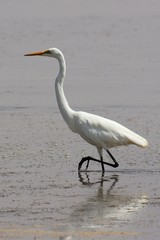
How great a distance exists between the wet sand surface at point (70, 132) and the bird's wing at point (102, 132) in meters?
0.41

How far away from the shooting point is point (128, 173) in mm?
13102

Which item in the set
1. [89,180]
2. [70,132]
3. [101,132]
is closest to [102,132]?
[101,132]

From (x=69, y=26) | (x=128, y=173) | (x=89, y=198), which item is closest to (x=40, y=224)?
(x=89, y=198)

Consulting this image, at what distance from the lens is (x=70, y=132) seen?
16312mm

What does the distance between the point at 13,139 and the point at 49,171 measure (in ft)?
8.58

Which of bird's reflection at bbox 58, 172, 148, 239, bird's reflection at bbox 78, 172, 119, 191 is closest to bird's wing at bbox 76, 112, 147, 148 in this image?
bird's reflection at bbox 78, 172, 119, 191

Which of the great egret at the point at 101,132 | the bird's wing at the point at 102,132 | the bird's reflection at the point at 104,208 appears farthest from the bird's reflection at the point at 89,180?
the bird's wing at the point at 102,132

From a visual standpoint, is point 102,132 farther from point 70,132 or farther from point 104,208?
point 104,208

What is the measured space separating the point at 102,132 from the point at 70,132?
274 cm

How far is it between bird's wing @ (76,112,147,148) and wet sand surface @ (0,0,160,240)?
0.41 metres

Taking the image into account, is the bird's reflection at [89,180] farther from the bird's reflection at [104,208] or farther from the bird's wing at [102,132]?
the bird's wing at [102,132]

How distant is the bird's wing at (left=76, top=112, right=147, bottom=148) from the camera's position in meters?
13.6

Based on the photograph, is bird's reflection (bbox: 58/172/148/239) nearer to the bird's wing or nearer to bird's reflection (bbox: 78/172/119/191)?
bird's reflection (bbox: 78/172/119/191)

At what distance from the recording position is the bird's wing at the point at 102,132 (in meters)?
13.6
